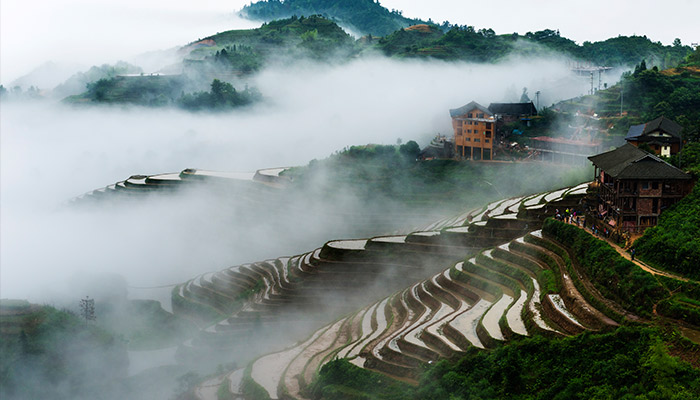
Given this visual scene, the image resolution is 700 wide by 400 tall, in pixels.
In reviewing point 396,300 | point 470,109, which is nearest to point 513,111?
point 470,109

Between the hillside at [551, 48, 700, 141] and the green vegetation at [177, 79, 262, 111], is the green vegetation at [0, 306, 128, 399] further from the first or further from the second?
the green vegetation at [177, 79, 262, 111]

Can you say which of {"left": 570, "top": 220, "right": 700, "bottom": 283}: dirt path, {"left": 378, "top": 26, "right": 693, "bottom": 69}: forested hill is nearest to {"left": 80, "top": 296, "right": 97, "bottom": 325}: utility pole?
{"left": 570, "top": 220, "right": 700, "bottom": 283}: dirt path

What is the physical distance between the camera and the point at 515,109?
2251 inches

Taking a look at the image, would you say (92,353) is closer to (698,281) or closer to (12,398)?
(12,398)

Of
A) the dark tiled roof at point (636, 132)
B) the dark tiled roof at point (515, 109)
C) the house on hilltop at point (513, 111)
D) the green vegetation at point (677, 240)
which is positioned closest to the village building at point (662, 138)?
the dark tiled roof at point (636, 132)

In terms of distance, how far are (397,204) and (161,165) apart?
1653 inches

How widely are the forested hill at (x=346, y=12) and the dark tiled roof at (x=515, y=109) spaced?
97152mm

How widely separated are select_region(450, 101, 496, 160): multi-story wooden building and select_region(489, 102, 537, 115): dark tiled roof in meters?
2.92

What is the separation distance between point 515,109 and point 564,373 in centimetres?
4316

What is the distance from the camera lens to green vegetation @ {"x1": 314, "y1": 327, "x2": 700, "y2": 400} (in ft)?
48.4

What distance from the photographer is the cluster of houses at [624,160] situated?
23.8m

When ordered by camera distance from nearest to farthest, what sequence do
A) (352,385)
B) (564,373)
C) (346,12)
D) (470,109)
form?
(564,373), (352,385), (470,109), (346,12)

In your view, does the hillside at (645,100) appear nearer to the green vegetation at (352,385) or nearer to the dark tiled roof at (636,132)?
the dark tiled roof at (636,132)

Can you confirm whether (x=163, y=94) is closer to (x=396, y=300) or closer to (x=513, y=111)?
(x=513, y=111)
